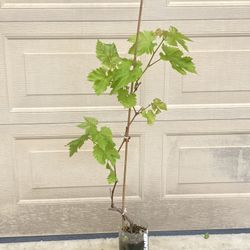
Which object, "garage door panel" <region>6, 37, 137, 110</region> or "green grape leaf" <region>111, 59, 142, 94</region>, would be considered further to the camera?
"garage door panel" <region>6, 37, 137, 110</region>

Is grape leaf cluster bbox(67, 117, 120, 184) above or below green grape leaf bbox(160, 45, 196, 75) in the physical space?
below

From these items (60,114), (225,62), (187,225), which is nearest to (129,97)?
(60,114)

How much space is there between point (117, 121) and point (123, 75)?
58 centimetres

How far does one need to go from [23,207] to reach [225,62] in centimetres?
130

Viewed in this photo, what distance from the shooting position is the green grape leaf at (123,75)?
1515 millimetres

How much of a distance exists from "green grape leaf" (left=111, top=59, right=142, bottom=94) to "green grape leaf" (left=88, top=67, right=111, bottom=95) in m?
0.03

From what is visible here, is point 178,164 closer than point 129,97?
No

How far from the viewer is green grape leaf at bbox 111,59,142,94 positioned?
1.51 metres

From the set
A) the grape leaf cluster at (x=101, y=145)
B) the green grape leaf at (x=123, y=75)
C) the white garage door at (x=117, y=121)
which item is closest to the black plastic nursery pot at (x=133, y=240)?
the white garage door at (x=117, y=121)

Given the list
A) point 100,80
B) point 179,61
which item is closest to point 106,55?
point 100,80

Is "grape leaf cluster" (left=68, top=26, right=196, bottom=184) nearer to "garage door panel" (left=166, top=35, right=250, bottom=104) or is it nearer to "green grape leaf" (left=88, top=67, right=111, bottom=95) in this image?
"green grape leaf" (left=88, top=67, right=111, bottom=95)

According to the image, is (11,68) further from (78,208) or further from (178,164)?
(178,164)

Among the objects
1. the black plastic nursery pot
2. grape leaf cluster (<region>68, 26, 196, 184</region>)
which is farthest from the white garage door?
grape leaf cluster (<region>68, 26, 196, 184</region>)

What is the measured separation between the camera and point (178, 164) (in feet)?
7.16
